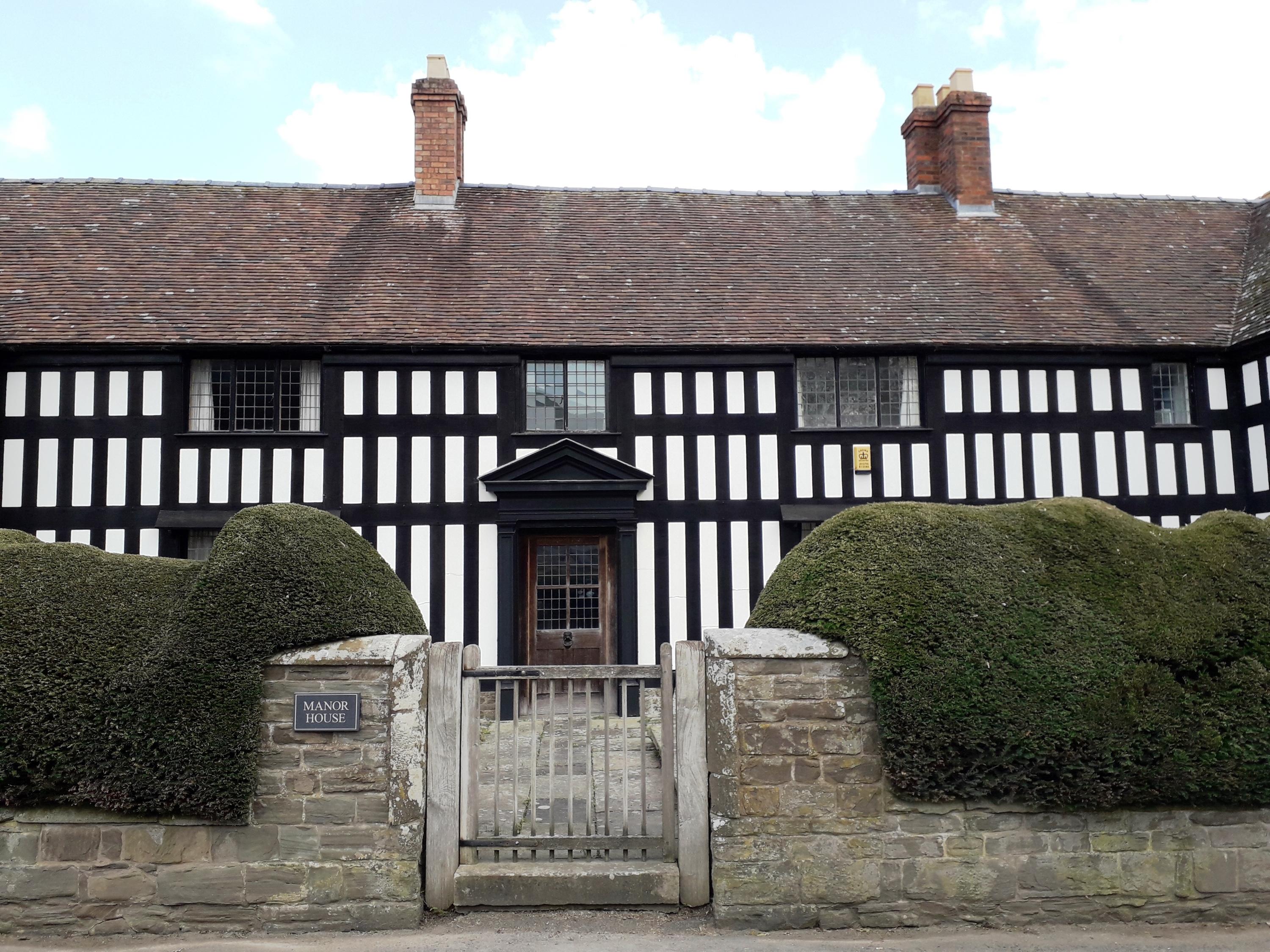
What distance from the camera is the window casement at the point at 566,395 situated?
11500 mm

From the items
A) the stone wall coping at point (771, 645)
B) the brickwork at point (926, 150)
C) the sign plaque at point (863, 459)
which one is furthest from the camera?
the brickwork at point (926, 150)

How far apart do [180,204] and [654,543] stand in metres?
9.07

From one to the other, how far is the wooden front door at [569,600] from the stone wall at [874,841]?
658cm

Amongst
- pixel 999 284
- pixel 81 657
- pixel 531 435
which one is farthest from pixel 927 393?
pixel 81 657

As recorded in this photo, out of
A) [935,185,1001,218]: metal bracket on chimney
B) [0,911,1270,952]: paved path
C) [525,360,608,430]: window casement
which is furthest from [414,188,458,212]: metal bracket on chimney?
[0,911,1270,952]: paved path

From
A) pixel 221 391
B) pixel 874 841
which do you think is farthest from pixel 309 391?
pixel 874 841

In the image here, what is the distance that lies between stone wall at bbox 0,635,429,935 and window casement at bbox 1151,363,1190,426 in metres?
11.2

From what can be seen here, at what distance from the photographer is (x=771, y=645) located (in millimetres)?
4840

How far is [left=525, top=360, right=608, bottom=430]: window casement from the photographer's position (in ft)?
37.7

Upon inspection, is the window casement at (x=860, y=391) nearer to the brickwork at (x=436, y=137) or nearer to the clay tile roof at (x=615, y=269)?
the clay tile roof at (x=615, y=269)

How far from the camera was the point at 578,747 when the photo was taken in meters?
8.29

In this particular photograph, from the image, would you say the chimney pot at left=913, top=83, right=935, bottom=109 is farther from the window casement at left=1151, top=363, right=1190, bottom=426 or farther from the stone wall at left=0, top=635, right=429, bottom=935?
the stone wall at left=0, top=635, right=429, bottom=935

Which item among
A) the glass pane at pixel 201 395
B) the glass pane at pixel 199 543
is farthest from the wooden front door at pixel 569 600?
the glass pane at pixel 201 395

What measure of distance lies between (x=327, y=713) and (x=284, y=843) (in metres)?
0.71
